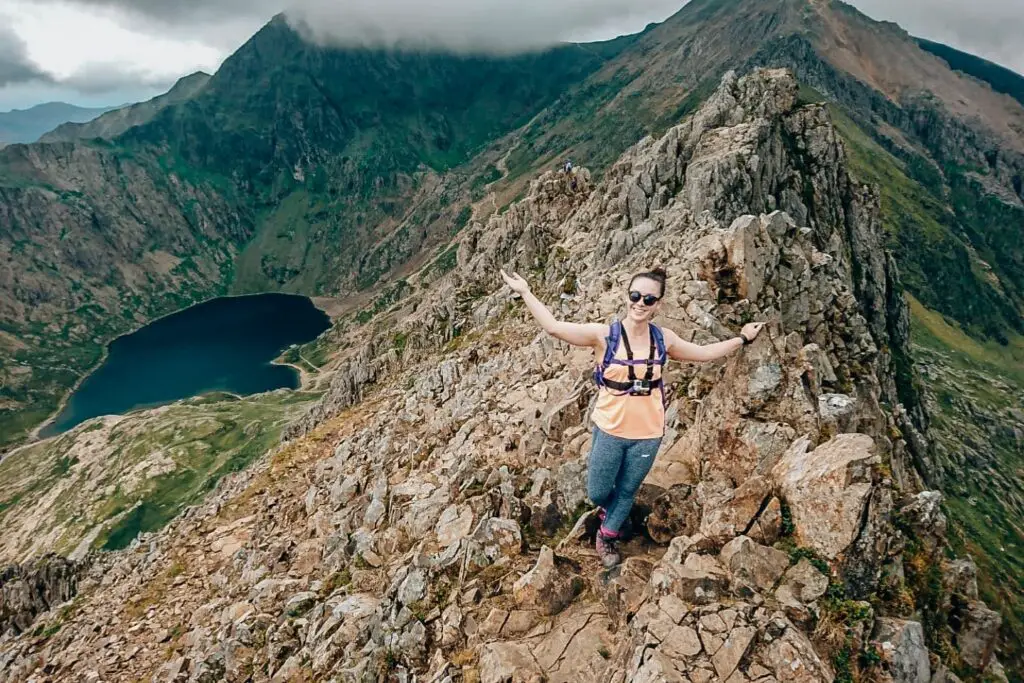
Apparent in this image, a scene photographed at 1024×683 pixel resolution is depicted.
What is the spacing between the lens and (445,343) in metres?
53.6

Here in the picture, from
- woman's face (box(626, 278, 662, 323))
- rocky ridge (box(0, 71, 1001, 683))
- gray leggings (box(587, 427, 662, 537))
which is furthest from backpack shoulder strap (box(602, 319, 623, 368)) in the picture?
rocky ridge (box(0, 71, 1001, 683))

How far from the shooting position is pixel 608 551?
1269 cm

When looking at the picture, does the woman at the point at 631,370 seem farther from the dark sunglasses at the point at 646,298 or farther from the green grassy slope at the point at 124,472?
the green grassy slope at the point at 124,472

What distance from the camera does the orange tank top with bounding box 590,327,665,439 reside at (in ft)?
34.5

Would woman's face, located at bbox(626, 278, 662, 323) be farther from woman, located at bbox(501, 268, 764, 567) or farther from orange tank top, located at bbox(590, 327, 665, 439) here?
orange tank top, located at bbox(590, 327, 665, 439)

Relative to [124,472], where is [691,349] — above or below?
above

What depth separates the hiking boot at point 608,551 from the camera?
12.6m

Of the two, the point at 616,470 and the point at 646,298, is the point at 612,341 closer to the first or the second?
the point at 646,298

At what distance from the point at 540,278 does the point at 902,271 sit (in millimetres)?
202607

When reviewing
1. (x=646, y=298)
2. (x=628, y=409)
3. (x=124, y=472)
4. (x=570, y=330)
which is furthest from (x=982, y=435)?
(x=124, y=472)

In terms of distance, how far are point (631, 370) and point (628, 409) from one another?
2.55 ft

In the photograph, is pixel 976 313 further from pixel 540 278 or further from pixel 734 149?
pixel 540 278

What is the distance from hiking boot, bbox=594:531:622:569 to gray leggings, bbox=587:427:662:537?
0.27 m

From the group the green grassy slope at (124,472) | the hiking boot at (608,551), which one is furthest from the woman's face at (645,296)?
the green grassy slope at (124,472)
